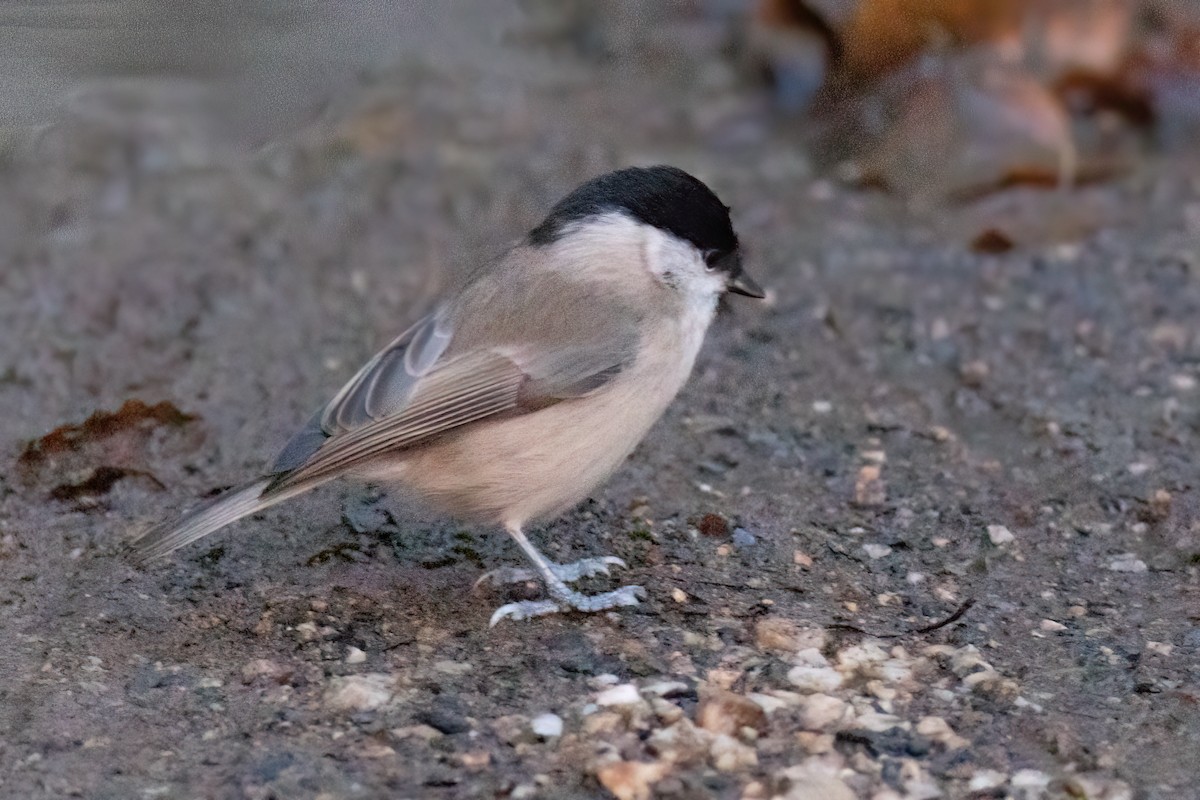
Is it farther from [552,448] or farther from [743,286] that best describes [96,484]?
[743,286]

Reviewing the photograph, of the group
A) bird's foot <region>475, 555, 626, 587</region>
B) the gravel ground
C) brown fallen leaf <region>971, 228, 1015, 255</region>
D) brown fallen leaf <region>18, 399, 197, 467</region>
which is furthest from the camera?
brown fallen leaf <region>971, 228, 1015, 255</region>

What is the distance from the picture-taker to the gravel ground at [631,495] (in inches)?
97.2

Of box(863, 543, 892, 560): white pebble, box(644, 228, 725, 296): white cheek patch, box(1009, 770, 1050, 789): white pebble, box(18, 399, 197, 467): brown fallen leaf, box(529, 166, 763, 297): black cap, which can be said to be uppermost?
box(529, 166, 763, 297): black cap

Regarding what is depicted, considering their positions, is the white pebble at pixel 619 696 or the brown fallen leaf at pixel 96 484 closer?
the white pebble at pixel 619 696

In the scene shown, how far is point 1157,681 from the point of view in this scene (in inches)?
106

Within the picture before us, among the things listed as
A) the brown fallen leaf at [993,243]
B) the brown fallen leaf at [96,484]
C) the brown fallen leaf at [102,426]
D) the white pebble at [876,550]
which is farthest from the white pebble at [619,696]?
the brown fallen leaf at [993,243]

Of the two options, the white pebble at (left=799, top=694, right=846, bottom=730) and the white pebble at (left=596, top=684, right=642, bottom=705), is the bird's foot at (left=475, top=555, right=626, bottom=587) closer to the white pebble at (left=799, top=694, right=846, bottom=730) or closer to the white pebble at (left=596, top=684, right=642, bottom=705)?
the white pebble at (left=596, top=684, right=642, bottom=705)

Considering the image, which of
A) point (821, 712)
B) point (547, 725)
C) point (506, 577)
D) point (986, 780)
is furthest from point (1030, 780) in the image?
point (506, 577)

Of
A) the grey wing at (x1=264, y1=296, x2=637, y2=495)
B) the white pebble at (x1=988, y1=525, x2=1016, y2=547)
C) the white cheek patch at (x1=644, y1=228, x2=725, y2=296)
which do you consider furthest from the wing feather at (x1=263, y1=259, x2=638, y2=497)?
the white pebble at (x1=988, y1=525, x2=1016, y2=547)

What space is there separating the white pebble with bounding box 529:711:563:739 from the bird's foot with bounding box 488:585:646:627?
0.44 metres

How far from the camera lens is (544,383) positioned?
117 inches

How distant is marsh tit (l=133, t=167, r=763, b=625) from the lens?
9.70 ft

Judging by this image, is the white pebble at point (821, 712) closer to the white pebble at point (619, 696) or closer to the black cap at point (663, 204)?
the white pebble at point (619, 696)

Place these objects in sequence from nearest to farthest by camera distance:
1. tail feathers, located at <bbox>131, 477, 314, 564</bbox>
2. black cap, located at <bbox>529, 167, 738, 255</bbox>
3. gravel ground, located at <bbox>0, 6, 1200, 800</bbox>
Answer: gravel ground, located at <bbox>0, 6, 1200, 800</bbox> < tail feathers, located at <bbox>131, 477, 314, 564</bbox> < black cap, located at <bbox>529, 167, 738, 255</bbox>
